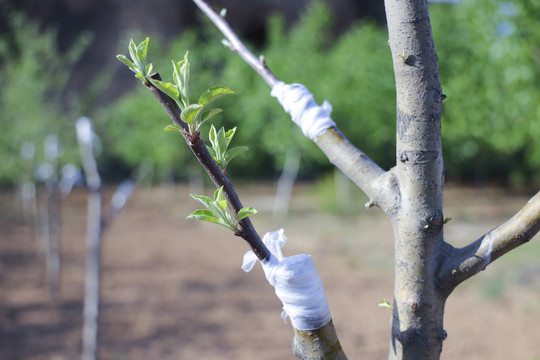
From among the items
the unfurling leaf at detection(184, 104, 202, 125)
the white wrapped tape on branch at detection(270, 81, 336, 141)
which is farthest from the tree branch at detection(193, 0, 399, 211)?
the unfurling leaf at detection(184, 104, 202, 125)

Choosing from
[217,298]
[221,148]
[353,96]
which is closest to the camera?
[221,148]

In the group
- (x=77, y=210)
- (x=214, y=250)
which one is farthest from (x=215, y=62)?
(x=77, y=210)

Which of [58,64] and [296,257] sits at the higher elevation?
[58,64]

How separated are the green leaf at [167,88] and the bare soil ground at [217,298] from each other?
330 cm

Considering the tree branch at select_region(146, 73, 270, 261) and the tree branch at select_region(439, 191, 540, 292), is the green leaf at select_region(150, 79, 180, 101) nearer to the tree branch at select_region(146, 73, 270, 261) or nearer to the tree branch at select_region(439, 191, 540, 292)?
the tree branch at select_region(146, 73, 270, 261)

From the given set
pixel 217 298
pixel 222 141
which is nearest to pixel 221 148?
pixel 222 141

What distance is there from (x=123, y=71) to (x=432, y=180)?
1628cm

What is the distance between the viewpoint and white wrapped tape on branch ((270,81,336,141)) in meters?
0.92

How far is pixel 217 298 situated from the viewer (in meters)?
5.11

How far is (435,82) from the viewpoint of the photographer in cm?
73

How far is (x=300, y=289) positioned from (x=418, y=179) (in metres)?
0.25

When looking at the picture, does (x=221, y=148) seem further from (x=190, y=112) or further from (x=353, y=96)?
(x=353, y=96)

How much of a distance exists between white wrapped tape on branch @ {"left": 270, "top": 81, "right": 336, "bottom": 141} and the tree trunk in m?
0.20

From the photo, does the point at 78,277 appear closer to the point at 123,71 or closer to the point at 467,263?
the point at 467,263
